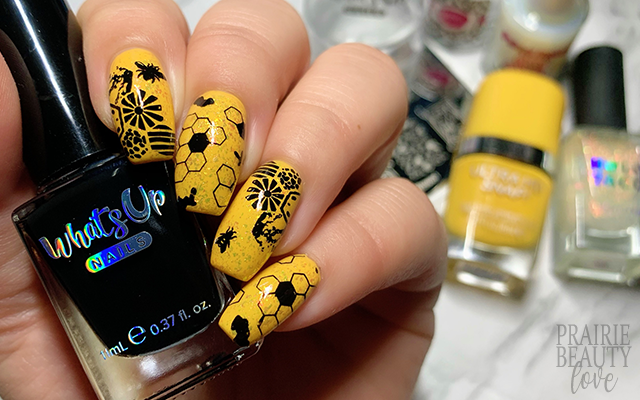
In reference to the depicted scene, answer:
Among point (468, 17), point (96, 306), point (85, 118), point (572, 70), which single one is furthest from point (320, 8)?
point (96, 306)

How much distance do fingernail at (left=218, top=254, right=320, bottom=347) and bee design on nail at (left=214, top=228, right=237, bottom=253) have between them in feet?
0.13

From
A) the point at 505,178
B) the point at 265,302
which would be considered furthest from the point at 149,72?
the point at 505,178

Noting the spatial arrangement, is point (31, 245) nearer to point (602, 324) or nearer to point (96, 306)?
point (96, 306)

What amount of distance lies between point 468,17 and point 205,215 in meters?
0.77

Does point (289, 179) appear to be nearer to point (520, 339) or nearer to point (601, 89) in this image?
point (520, 339)

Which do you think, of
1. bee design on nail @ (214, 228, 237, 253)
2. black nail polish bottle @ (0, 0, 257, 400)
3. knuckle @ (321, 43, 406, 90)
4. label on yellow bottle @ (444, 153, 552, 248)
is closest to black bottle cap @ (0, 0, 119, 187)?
black nail polish bottle @ (0, 0, 257, 400)

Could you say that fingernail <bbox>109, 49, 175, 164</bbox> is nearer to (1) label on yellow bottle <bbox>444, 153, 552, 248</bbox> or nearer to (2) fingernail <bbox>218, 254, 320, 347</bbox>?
(2) fingernail <bbox>218, 254, 320, 347</bbox>

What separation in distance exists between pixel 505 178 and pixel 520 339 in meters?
0.28

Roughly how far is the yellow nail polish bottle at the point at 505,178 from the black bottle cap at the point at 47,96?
58 cm

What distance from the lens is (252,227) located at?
0.43m

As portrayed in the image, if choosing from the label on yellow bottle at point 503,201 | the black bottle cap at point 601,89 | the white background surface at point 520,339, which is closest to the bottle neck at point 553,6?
the black bottle cap at point 601,89

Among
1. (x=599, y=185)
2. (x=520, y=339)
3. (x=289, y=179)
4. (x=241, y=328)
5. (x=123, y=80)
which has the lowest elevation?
(x=520, y=339)

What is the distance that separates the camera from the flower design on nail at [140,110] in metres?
0.43

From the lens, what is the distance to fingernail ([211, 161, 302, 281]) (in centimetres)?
43
